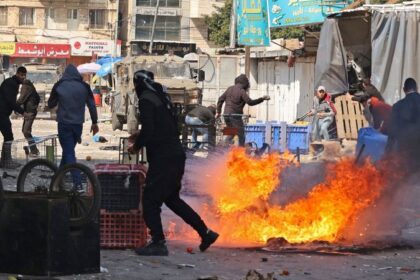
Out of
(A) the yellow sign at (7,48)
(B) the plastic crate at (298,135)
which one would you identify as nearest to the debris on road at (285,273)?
(B) the plastic crate at (298,135)

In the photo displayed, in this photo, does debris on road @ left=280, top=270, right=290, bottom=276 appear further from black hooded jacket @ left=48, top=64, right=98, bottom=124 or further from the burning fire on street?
black hooded jacket @ left=48, top=64, right=98, bottom=124

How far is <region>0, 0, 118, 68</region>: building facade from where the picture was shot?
76812mm

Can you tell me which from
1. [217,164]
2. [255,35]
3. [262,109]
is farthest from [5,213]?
[262,109]

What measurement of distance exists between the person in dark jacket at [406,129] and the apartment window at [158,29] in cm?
6795

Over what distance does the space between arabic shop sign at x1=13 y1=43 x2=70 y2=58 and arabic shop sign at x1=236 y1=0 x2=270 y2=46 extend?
4914 cm

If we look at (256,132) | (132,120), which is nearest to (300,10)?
(256,132)

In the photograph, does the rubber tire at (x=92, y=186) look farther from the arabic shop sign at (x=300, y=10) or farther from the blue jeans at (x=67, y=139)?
the arabic shop sign at (x=300, y=10)

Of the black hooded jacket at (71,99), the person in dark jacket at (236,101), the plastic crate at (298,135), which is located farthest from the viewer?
the plastic crate at (298,135)

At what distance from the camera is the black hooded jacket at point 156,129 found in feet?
31.6

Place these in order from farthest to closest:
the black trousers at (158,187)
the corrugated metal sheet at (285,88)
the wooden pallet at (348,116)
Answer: the corrugated metal sheet at (285,88) → the wooden pallet at (348,116) → the black trousers at (158,187)

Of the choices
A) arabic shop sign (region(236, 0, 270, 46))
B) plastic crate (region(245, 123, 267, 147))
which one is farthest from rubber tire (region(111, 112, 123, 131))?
plastic crate (region(245, 123, 267, 147))

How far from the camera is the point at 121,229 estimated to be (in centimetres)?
992

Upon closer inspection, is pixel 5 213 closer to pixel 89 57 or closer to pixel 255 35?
pixel 255 35

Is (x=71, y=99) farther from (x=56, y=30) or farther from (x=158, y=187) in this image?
(x=56, y=30)
